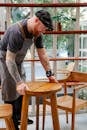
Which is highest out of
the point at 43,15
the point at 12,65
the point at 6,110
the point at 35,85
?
the point at 43,15

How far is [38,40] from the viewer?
2.56 metres

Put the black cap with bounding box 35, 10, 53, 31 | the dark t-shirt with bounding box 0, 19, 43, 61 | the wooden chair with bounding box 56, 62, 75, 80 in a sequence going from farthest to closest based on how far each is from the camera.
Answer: the wooden chair with bounding box 56, 62, 75, 80
the dark t-shirt with bounding box 0, 19, 43, 61
the black cap with bounding box 35, 10, 53, 31

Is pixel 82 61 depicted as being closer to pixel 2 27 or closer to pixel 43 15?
pixel 2 27

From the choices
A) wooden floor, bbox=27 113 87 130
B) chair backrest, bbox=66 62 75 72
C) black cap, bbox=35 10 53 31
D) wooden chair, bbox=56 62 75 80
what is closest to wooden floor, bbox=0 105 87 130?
wooden floor, bbox=27 113 87 130

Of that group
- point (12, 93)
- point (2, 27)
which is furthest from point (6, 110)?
point (2, 27)

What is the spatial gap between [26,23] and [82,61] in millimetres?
1585

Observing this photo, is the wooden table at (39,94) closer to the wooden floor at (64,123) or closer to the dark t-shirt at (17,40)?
the dark t-shirt at (17,40)

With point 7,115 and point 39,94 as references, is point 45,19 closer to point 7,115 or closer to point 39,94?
point 39,94

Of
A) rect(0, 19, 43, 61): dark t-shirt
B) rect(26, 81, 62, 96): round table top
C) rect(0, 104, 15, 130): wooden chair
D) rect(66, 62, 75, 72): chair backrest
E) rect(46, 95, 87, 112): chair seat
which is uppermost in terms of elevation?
rect(0, 19, 43, 61): dark t-shirt

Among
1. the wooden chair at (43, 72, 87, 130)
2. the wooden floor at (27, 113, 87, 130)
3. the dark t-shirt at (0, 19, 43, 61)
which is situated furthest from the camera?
the wooden floor at (27, 113, 87, 130)

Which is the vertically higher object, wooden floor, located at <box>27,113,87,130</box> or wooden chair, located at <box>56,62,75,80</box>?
wooden chair, located at <box>56,62,75,80</box>

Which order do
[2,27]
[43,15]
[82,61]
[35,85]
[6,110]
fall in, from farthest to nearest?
[82,61] → [2,27] → [35,85] → [6,110] → [43,15]

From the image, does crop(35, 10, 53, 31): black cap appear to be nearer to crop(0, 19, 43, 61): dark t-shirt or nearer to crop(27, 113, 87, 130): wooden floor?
crop(0, 19, 43, 61): dark t-shirt

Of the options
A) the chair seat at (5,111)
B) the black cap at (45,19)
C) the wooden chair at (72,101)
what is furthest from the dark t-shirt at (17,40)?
the wooden chair at (72,101)
